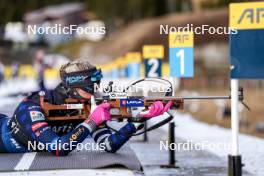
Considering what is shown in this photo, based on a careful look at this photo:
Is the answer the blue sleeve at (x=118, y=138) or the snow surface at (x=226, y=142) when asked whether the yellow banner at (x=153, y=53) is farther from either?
the blue sleeve at (x=118, y=138)

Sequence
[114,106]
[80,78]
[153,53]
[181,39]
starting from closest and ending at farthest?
[114,106]
[80,78]
[181,39]
[153,53]

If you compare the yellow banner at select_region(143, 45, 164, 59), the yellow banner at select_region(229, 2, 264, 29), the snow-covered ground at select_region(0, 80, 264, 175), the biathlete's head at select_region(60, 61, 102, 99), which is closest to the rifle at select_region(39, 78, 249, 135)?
the biathlete's head at select_region(60, 61, 102, 99)

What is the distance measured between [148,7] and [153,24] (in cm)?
1809

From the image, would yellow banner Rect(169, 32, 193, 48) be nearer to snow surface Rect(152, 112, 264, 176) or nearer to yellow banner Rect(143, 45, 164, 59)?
snow surface Rect(152, 112, 264, 176)

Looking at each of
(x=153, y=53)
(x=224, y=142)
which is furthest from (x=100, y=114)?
(x=224, y=142)

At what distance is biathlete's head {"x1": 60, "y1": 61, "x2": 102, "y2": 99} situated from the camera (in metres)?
8.35

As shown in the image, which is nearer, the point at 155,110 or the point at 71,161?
the point at 71,161

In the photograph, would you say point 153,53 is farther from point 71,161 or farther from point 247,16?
point 247,16

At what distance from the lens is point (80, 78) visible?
8.34 meters

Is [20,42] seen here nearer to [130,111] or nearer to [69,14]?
[69,14]

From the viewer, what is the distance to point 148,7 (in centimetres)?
9694

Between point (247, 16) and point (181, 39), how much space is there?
3941 millimetres

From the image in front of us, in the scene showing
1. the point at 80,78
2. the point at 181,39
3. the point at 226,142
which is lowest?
the point at 226,142

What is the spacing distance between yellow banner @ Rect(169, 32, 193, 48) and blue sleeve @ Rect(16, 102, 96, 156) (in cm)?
262
